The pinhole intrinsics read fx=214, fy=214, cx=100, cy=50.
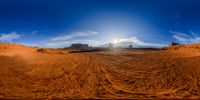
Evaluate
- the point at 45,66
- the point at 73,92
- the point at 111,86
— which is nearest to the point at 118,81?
the point at 111,86

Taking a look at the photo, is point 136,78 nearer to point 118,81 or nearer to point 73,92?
point 118,81

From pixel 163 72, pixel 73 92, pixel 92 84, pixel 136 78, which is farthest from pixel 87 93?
pixel 163 72

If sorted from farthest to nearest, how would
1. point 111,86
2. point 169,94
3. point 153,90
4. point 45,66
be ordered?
1. point 45,66
2. point 111,86
3. point 153,90
4. point 169,94

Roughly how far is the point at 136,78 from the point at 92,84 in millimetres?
3267

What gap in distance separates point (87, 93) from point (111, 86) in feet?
6.79

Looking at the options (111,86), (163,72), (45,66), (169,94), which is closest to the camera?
(169,94)

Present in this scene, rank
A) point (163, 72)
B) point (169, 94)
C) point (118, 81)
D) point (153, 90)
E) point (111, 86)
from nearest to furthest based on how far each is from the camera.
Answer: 1. point (169, 94)
2. point (153, 90)
3. point (111, 86)
4. point (118, 81)
5. point (163, 72)

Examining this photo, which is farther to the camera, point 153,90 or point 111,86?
point 111,86

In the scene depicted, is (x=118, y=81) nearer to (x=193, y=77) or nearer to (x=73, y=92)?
(x=73, y=92)

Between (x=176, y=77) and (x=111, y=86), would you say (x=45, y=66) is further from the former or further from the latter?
(x=176, y=77)

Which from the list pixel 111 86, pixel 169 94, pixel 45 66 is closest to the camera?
pixel 169 94

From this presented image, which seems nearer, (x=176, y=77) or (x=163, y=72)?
(x=176, y=77)

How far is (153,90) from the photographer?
463 inches

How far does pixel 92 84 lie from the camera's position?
13.0 meters
